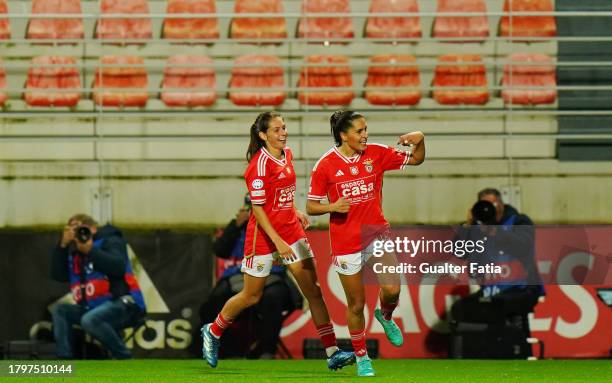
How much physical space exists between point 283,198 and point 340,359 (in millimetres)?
1259

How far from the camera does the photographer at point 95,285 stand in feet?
42.0

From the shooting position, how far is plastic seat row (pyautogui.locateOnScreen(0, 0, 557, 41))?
50.7 feet

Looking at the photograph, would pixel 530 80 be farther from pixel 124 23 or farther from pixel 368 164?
pixel 368 164

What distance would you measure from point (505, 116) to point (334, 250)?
5536mm

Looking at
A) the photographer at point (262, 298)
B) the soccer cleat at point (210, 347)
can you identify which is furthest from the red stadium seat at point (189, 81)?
the soccer cleat at point (210, 347)

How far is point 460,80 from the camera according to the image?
598 inches

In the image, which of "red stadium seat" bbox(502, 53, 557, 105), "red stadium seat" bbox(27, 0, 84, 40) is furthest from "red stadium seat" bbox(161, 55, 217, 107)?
"red stadium seat" bbox(502, 53, 557, 105)

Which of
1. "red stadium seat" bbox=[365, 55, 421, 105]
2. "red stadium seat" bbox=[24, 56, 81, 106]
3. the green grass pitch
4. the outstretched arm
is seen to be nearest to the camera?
the outstretched arm

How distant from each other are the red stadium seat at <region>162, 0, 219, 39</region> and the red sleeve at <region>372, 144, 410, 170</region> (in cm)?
586

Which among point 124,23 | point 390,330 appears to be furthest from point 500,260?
point 124,23

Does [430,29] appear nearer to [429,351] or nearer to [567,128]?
[567,128]

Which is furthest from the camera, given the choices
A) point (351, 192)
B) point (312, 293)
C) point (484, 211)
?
point (484, 211)

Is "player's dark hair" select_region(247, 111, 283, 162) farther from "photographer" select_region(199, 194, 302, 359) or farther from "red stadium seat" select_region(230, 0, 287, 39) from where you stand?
"red stadium seat" select_region(230, 0, 287, 39)

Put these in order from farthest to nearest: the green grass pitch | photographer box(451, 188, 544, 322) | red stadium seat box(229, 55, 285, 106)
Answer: red stadium seat box(229, 55, 285, 106), photographer box(451, 188, 544, 322), the green grass pitch
